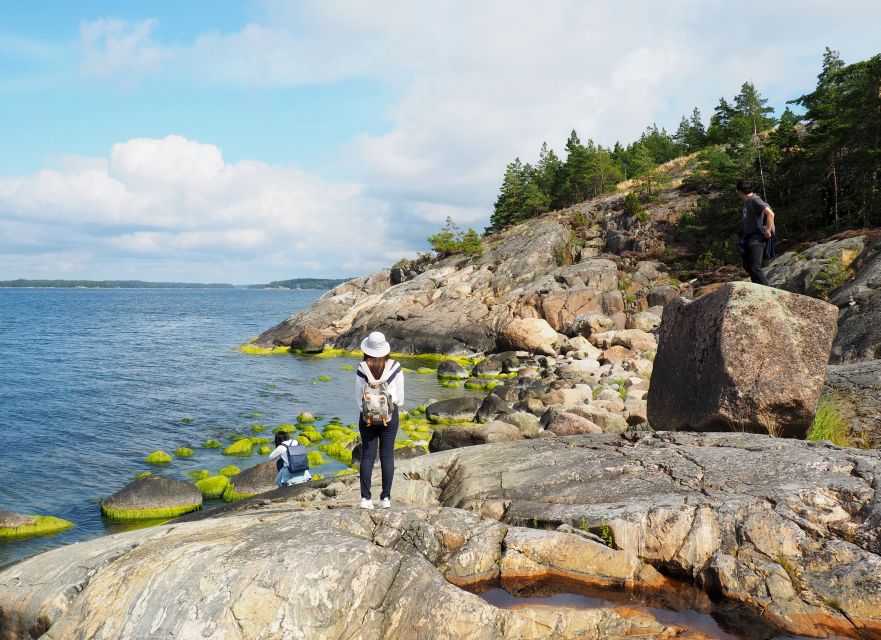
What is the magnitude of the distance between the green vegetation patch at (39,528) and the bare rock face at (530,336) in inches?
1131

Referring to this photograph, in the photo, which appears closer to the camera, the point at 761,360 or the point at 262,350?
the point at 761,360

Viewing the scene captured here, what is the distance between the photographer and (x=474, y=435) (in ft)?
54.2

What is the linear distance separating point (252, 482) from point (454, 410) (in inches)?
395

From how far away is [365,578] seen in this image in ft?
21.1

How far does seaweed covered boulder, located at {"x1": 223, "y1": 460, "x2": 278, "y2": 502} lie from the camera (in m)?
16.0

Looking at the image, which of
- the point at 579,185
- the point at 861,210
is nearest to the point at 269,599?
the point at 861,210

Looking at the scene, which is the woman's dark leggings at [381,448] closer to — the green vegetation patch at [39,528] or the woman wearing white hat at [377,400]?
the woman wearing white hat at [377,400]

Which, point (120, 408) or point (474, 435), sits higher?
point (474, 435)

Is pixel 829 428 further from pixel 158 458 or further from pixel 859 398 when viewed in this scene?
pixel 158 458

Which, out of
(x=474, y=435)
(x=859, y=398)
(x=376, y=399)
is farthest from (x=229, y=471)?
(x=859, y=398)

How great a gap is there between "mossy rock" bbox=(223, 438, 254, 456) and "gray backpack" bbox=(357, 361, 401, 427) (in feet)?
46.0

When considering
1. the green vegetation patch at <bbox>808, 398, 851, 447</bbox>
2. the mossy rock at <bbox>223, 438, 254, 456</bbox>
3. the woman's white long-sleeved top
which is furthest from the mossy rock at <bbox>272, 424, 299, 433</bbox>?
the green vegetation patch at <bbox>808, 398, 851, 447</bbox>

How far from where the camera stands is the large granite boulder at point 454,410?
79.6ft

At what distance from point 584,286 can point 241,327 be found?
168 feet
